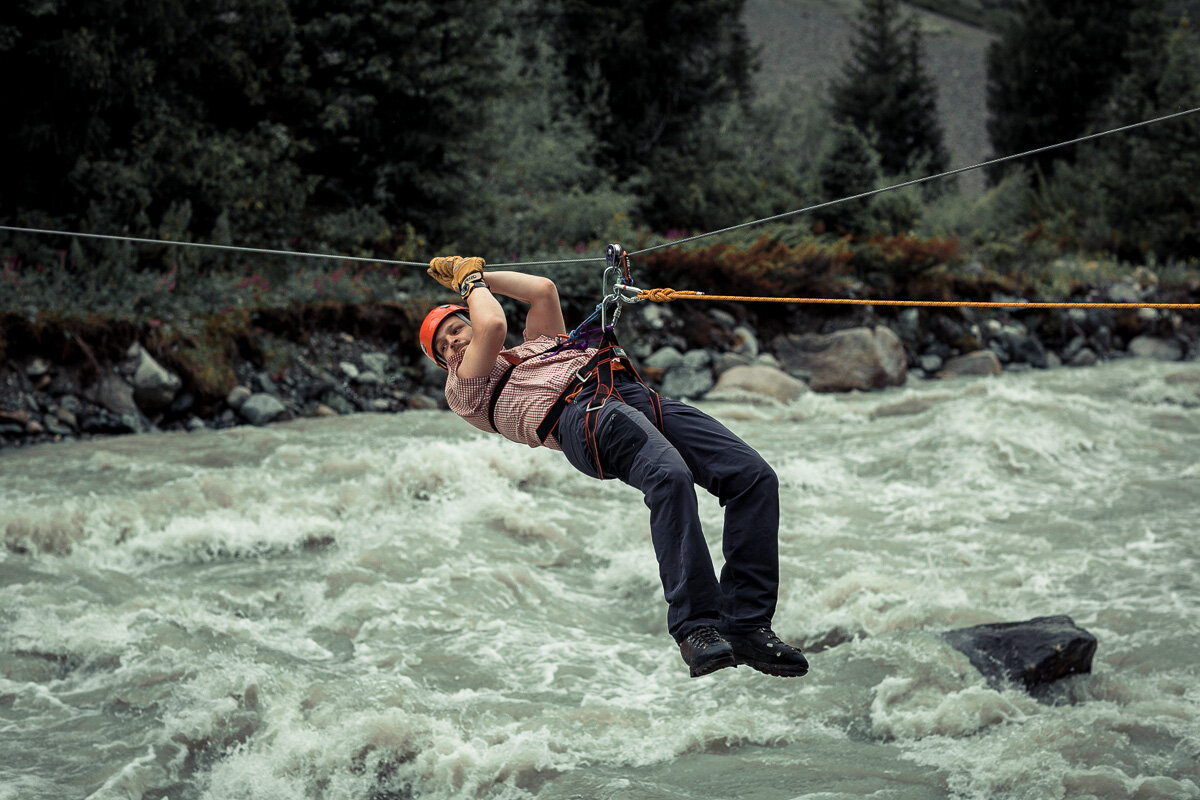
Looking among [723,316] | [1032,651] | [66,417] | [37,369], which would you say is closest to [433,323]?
[1032,651]

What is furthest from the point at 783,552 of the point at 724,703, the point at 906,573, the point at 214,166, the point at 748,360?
the point at 214,166

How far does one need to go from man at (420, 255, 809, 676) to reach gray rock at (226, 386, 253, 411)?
778 centimetres

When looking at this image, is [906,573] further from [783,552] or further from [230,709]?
[230,709]

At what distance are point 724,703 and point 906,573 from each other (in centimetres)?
225

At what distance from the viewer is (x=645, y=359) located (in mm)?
14680

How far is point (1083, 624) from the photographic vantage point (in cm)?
637

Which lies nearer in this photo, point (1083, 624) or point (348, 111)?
point (1083, 624)

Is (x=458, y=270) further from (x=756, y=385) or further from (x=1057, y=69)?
(x=1057, y=69)

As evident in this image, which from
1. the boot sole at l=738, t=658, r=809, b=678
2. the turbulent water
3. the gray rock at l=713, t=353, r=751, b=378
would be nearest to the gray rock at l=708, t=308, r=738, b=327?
the gray rock at l=713, t=353, r=751, b=378

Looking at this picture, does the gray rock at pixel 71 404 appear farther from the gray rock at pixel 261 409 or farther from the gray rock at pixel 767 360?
the gray rock at pixel 767 360

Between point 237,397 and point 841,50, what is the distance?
5931 centimetres

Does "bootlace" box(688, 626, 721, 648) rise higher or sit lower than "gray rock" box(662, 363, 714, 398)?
higher

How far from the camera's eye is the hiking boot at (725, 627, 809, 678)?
3.54 meters

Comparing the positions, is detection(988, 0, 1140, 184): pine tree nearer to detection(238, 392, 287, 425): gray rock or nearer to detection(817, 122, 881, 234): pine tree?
detection(817, 122, 881, 234): pine tree
